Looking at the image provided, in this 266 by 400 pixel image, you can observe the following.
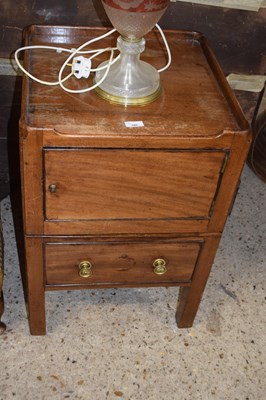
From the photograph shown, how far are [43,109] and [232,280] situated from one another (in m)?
0.95

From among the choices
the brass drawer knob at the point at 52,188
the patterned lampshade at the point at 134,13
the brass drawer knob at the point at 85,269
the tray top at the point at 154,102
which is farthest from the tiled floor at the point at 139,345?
the patterned lampshade at the point at 134,13

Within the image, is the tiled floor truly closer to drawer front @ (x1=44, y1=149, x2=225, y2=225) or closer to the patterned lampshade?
drawer front @ (x1=44, y1=149, x2=225, y2=225)

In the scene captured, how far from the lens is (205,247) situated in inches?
53.5

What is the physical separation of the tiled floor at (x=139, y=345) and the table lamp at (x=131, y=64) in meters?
0.73

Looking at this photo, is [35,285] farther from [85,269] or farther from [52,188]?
[52,188]

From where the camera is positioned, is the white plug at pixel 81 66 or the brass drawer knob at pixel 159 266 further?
the brass drawer knob at pixel 159 266

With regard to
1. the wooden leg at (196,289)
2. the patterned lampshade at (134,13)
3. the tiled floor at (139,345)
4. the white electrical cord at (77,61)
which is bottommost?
the tiled floor at (139,345)

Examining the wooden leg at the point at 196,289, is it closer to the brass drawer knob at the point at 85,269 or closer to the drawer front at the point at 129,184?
the drawer front at the point at 129,184

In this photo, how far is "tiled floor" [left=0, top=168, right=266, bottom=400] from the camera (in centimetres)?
147

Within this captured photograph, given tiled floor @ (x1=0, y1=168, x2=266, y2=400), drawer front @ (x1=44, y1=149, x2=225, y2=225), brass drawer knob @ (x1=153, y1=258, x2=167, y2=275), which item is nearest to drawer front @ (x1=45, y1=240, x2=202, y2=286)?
brass drawer knob @ (x1=153, y1=258, x2=167, y2=275)

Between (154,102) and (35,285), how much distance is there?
0.57m

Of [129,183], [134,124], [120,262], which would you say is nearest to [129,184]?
[129,183]

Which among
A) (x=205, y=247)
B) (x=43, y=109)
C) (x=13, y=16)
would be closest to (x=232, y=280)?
(x=205, y=247)

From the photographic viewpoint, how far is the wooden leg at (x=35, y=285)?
4.21 feet
